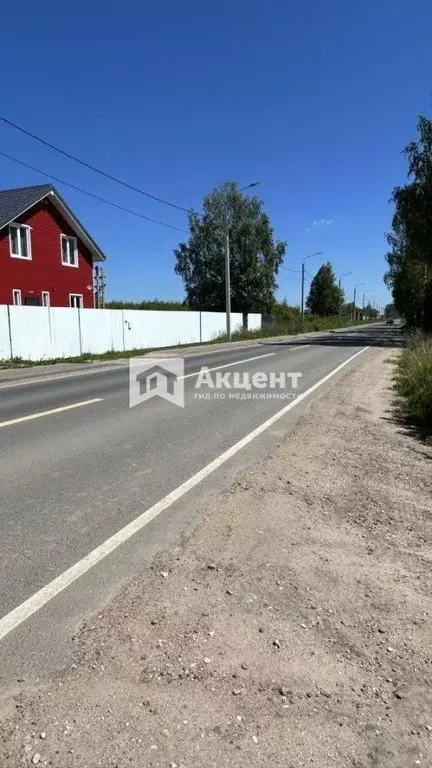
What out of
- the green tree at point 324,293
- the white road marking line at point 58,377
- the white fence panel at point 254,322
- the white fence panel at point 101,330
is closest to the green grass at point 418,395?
the white road marking line at point 58,377

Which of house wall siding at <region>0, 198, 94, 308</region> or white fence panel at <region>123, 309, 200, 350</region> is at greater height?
house wall siding at <region>0, 198, 94, 308</region>

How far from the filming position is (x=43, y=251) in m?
28.6

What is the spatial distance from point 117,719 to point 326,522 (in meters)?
2.62

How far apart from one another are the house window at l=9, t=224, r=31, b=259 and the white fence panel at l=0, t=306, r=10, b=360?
861 cm

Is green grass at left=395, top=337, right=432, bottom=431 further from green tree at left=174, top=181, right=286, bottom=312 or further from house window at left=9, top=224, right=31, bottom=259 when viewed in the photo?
green tree at left=174, top=181, right=286, bottom=312

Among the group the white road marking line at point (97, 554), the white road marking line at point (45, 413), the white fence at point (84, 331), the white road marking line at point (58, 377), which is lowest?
the white road marking line at point (97, 554)

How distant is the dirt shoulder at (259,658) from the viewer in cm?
207

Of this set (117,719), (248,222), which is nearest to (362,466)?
(117,719)

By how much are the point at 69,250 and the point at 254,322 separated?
19826mm

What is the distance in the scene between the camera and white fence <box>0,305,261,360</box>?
65.5 ft

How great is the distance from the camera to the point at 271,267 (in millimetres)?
46750

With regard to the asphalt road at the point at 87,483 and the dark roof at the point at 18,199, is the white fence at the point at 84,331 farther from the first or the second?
the asphalt road at the point at 87,483

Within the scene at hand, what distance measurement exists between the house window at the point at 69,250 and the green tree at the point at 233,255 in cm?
1722

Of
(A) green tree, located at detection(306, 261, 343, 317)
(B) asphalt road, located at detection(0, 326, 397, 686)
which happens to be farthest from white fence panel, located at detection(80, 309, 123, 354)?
(A) green tree, located at detection(306, 261, 343, 317)
